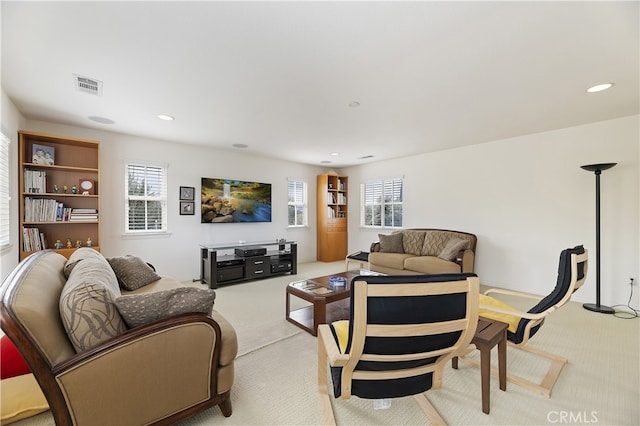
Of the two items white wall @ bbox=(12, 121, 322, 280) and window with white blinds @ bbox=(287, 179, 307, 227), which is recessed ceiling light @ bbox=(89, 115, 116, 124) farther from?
window with white blinds @ bbox=(287, 179, 307, 227)

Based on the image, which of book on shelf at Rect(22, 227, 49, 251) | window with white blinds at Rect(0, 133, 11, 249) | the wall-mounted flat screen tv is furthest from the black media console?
window with white blinds at Rect(0, 133, 11, 249)

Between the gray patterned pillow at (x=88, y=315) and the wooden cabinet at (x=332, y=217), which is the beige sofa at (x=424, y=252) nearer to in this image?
the wooden cabinet at (x=332, y=217)

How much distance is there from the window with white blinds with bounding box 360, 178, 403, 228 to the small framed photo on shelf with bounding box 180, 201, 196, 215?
12.3 ft

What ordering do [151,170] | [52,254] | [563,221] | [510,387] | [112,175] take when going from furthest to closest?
[151,170]
[112,175]
[563,221]
[52,254]
[510,387]

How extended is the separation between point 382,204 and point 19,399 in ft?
19.0

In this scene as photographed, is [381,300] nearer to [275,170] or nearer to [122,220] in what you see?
[122,220]

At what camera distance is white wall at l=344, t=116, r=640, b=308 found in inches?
137

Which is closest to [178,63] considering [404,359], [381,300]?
[381,300]

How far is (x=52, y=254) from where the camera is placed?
6.97 ft

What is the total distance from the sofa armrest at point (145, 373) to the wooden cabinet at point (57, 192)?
3.20 m

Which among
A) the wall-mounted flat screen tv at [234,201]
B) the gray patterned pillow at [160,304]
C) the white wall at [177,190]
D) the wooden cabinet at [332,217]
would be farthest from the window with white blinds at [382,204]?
the gray patterned pillow at [160,304]

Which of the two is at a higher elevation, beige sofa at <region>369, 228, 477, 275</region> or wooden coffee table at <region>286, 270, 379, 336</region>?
beige sofa at <region>369, 228, 477, 275</region>

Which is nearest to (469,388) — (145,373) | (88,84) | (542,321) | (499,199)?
(542,321)

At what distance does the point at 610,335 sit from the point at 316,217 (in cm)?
523
